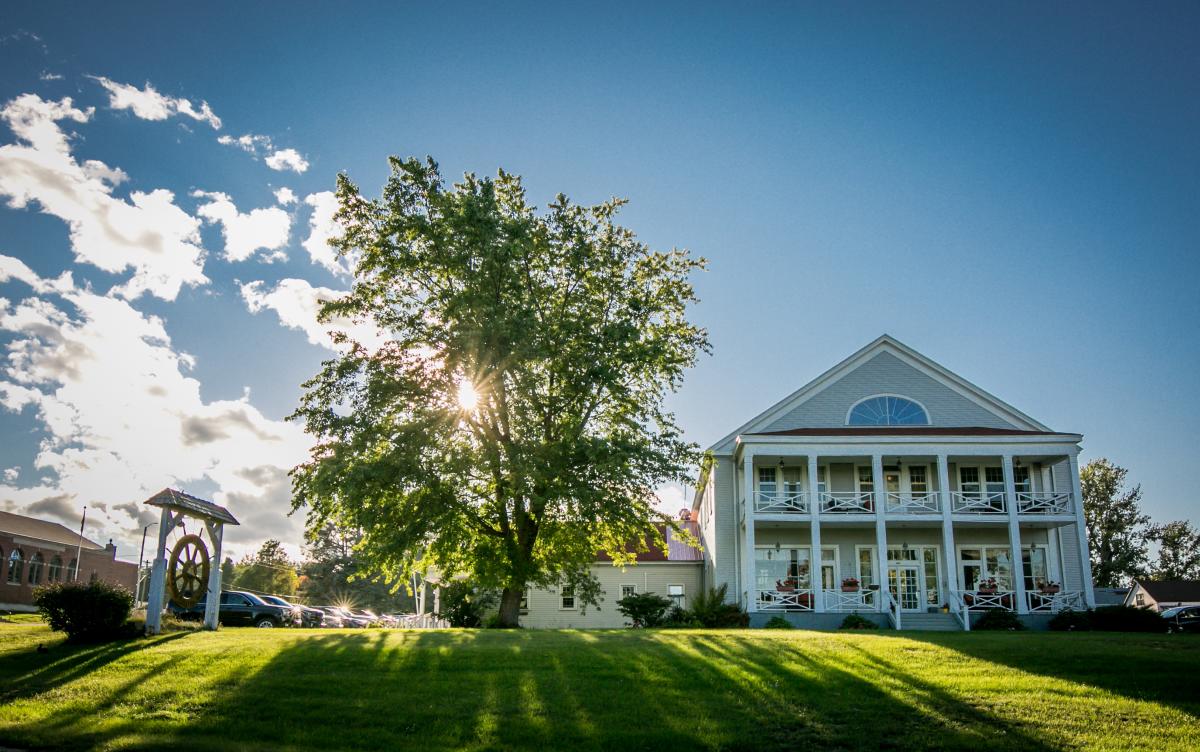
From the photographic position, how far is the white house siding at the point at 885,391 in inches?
1240

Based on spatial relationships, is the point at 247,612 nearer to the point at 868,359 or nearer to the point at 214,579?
the point at 214,579

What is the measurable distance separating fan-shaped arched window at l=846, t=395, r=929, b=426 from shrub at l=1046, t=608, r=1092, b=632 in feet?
26.4

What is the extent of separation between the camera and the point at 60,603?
17.1 metres

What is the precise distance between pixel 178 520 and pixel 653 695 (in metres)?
12.6

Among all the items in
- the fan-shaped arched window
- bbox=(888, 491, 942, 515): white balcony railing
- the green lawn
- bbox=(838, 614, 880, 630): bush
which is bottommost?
the green lawn

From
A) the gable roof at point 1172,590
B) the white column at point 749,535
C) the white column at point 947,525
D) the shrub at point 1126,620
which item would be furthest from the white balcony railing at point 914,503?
the gable roof at point 1172,590

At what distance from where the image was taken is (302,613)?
30938 millimetres

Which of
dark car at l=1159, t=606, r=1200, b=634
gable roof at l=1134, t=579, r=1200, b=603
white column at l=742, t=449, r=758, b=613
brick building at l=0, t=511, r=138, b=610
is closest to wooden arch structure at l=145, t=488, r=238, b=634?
white column at l=742, t=449, r=758, b=613

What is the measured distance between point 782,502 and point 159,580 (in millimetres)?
19241

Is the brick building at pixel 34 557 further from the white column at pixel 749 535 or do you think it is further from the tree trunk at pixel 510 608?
the white column at pixel 749 535

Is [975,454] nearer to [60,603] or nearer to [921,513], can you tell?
[921,513]

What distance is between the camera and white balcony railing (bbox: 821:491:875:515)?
29.3 meters

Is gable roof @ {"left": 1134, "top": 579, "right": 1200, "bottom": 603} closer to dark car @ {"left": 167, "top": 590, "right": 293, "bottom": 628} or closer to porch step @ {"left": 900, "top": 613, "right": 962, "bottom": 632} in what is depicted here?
porch step @ {"left": 900, "top": 613, "right": 962, "bottom": 632}

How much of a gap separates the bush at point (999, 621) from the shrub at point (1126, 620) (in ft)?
6.87
